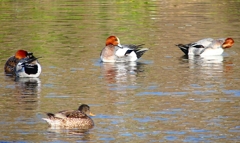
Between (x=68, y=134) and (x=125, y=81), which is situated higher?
(x=125, y=81)

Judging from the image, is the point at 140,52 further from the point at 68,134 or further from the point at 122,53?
the point at 68,134

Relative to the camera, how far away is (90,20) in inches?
1259

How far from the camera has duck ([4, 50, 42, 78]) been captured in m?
19.1

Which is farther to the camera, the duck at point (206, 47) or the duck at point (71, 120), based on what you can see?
the duck at point (206, 47)

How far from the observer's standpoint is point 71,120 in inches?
543

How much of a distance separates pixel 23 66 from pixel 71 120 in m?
5.84

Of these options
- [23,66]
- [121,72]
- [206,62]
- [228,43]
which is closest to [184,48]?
[228,43]

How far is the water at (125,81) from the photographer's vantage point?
13.7 metres

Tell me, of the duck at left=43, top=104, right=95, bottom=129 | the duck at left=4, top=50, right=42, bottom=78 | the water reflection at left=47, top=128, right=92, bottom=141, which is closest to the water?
the water reflection at left=47, top=128, right=92, bottom=141

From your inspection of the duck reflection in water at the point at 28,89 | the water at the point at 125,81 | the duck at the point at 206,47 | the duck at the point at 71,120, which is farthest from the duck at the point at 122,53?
the duck at the point at 71,120

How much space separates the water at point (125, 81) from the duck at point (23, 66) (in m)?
0.27

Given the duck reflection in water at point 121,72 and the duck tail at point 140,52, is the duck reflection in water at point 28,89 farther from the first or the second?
the duck tail at point 140,52

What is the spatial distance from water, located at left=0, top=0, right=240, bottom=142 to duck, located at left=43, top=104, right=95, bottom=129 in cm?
14

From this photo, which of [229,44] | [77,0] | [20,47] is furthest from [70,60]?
Answer: [77,0]
